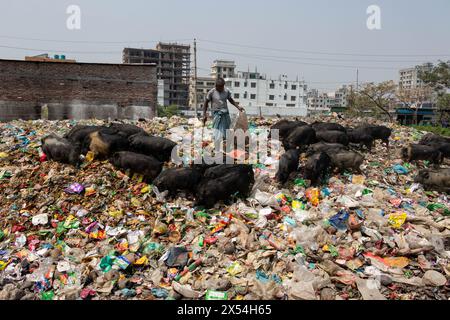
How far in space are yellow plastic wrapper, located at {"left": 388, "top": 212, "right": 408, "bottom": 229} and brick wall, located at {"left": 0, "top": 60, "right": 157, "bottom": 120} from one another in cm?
1459

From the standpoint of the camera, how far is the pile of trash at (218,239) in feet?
12.9

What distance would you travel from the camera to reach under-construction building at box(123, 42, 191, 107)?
6134cm

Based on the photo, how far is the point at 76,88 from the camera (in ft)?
57.0

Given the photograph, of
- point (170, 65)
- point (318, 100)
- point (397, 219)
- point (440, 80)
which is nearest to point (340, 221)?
point (397, 219)

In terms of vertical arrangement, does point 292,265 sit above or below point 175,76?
below

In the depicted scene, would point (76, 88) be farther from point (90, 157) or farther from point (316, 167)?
point (316, 167)

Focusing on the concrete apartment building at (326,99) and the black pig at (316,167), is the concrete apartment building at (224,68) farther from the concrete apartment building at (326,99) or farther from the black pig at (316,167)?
the black pig at (316,167)

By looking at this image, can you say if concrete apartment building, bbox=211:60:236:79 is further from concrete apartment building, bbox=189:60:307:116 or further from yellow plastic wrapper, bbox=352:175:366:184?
yellow plastic wrapper, bbox=352:175:366:184

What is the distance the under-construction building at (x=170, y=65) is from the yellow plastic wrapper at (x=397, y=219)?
5788 cm

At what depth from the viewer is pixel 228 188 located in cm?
541

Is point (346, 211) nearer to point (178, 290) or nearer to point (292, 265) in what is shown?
point (292, 265)

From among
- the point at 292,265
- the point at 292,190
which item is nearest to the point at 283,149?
the point at 292,190

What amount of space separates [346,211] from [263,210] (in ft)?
3.83

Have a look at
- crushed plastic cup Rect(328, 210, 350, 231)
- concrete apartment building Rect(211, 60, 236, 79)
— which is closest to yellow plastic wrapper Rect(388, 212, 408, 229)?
crushed plastic cup Rect(328, 210, 350, 231)
